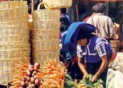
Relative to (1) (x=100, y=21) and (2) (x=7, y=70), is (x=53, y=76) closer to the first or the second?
(2) (x=7, y=70)

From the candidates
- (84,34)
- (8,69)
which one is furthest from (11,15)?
(84,34)

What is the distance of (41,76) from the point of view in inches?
167

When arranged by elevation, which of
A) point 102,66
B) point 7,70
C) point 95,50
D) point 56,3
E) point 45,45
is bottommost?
point 102,66

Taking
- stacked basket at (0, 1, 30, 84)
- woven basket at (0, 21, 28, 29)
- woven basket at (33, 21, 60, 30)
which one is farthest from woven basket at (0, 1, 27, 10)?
woven basket at (33, 21, 60, 30)

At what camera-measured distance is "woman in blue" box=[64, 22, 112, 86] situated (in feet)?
19.2

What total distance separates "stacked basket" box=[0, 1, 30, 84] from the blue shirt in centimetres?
116

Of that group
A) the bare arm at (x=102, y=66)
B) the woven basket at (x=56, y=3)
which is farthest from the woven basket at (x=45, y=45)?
the woven basket at (x=56, y=3)

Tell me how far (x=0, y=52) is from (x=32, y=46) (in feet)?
1.31

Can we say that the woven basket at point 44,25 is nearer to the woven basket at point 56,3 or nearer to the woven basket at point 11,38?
the woven basket at point 11,38

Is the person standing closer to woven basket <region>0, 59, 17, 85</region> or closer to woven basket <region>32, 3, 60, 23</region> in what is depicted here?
woven basket <region>32, 3, 60, 23</region>

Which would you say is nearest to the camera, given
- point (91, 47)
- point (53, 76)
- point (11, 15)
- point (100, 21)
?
point (53, 76)

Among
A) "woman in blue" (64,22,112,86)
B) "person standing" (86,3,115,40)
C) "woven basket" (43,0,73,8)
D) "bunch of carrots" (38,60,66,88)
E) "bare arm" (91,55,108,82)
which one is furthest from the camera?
"person standing" (86,3,115,40)

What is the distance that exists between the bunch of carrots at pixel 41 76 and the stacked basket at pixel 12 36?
2.05 feet

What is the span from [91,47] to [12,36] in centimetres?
136
